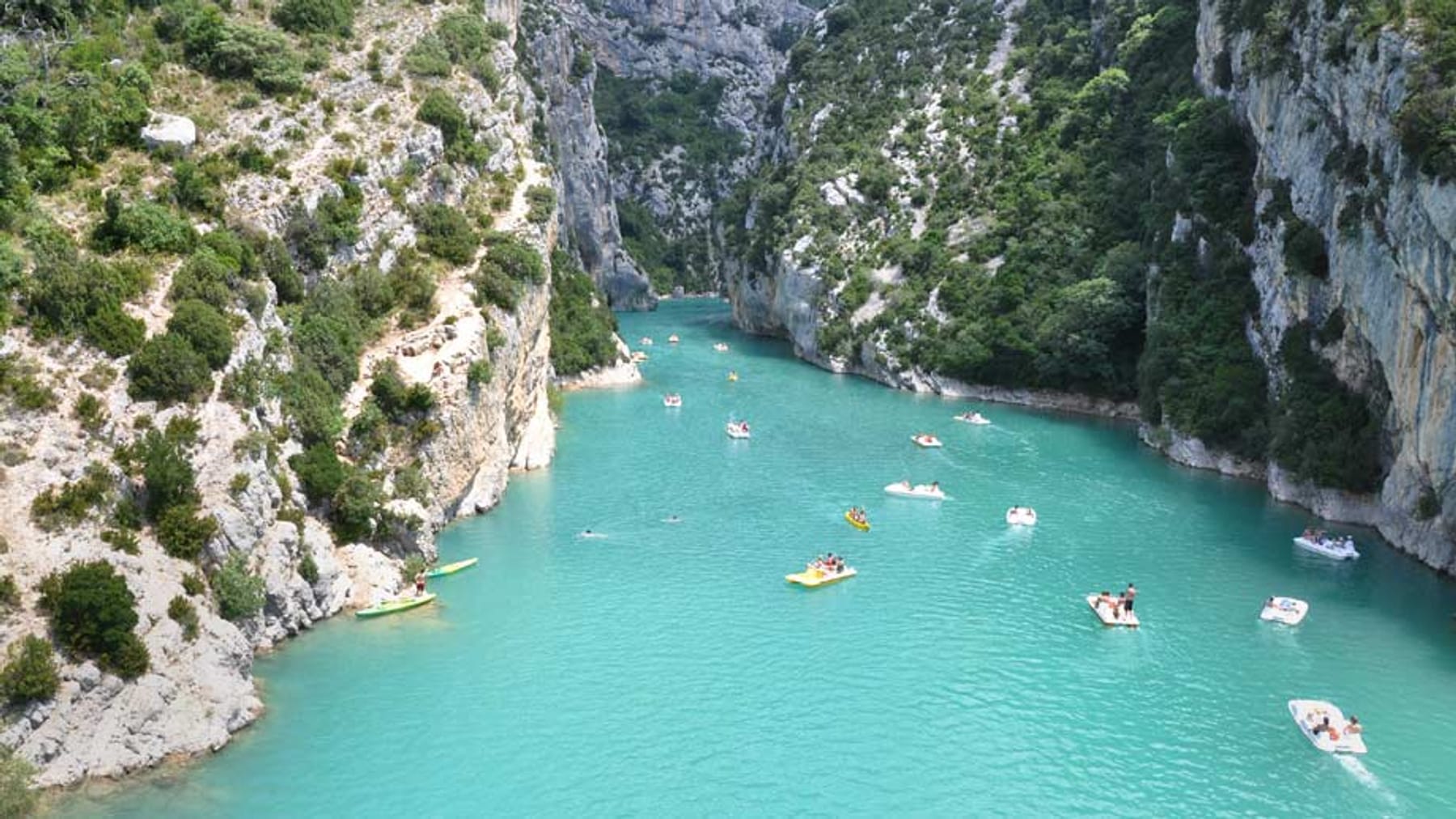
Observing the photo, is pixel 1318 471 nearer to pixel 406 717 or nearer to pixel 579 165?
pixel 406 717

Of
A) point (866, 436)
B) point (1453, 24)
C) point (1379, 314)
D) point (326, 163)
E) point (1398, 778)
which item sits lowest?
point (1398, 778)

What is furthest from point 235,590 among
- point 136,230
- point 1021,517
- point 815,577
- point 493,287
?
point 1021,517

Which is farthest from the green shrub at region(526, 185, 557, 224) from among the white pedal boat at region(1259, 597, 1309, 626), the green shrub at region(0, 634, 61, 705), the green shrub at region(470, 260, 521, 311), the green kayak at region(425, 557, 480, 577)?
the white pedal boat at region(1259, 597, 1309, 626)

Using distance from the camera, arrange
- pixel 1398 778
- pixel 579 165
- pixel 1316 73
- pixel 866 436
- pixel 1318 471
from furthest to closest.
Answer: pixel 579 165 < pixel 866 436 < pixel 1316 73 < pixel 1318 471 < pixel 1398 778

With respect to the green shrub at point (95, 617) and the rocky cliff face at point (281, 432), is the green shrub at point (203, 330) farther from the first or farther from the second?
the green shrub at point (95, 617)

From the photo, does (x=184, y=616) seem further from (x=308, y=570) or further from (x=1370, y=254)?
(x=1370, y=254)

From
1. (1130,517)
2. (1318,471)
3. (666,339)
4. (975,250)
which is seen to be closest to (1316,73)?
(1318,471)
